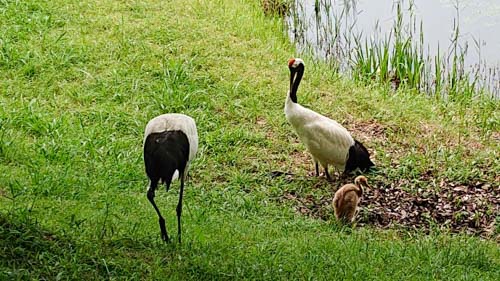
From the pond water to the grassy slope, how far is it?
2.06 feet

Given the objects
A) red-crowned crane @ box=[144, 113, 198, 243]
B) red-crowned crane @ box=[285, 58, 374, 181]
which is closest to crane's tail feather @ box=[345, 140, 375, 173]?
red-crowned crane @ box=[285, 58, 374, 181]

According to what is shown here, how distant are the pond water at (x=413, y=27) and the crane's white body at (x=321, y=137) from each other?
311cm

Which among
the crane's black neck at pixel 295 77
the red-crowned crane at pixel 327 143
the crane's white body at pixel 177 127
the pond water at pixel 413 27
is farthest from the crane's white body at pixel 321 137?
the pond water at pixel 413 27

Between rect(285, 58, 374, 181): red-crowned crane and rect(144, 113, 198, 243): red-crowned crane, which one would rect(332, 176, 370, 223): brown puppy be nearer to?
rect(285, 58, 374, 181): red-crowned crane

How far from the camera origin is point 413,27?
10773 mm

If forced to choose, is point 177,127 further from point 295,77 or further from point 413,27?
point 413,27

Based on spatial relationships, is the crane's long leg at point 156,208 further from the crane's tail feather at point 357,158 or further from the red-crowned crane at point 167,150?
the crane's tail feather at point 357,158

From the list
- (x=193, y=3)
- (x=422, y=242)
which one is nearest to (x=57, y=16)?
(x=193, y=3)

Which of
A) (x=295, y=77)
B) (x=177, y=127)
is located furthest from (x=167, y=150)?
(x=295, y=77)

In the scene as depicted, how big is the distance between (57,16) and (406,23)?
17.0 ft

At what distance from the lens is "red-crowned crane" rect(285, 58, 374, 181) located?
23.1 ft

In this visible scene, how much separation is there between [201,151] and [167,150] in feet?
8.64

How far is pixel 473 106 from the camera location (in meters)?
9.01

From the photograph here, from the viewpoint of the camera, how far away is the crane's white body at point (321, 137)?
7.02 m
